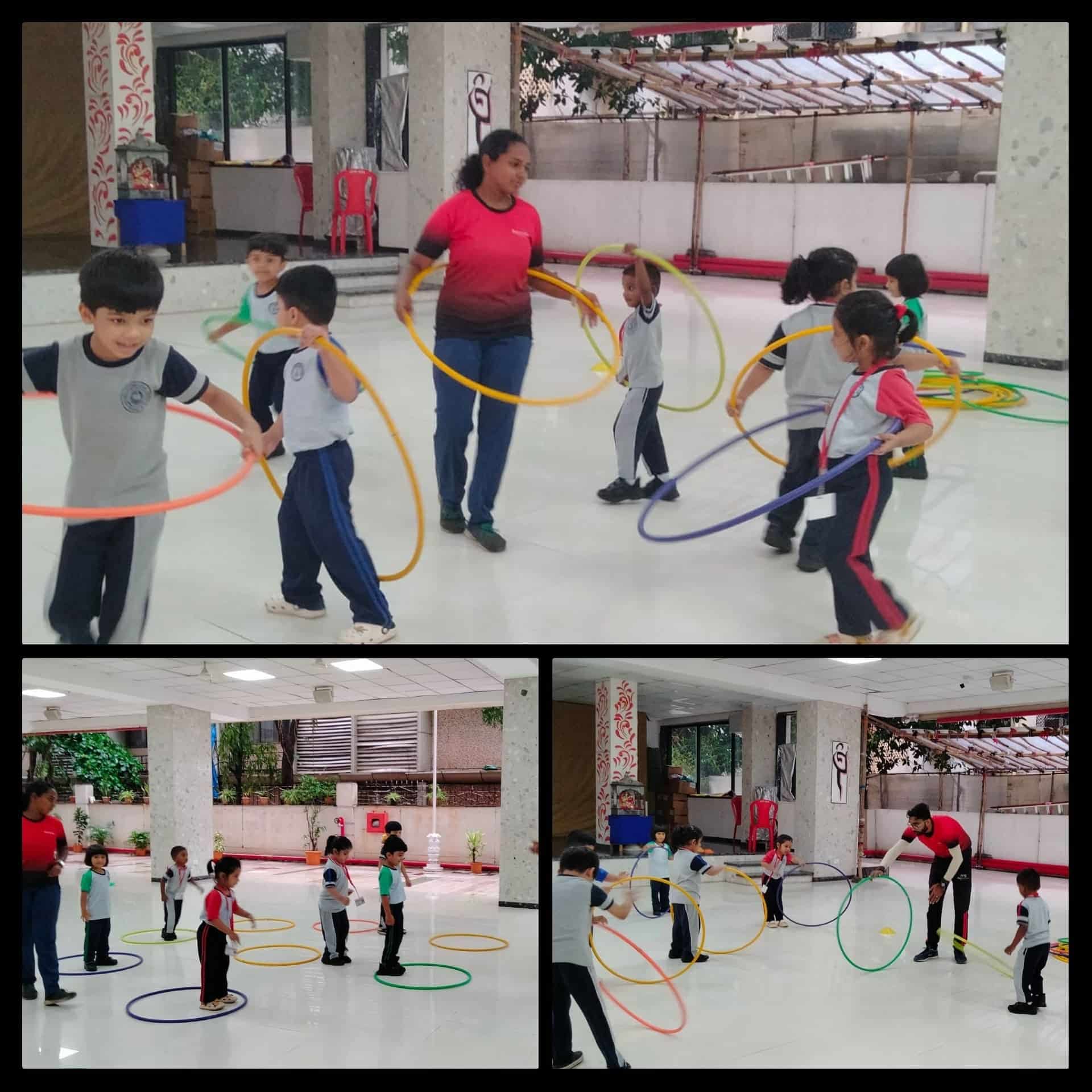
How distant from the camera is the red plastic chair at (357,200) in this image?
12695mm

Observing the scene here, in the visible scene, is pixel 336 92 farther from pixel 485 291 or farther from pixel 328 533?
pixel 328 533

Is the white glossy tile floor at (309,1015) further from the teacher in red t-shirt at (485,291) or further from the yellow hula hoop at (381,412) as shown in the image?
the teacher in red t-shirt at (485,291)

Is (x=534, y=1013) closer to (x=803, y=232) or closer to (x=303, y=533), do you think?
(x=303, y=533)

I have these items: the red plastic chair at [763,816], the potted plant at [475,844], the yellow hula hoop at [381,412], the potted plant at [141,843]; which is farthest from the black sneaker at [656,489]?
the potted plant at [141,843]

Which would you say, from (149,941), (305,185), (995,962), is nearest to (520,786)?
(149,941)

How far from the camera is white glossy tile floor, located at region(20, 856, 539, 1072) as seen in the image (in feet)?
14.3

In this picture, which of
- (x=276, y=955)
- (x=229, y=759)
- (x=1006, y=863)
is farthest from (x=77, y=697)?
(x=1006, y=863)

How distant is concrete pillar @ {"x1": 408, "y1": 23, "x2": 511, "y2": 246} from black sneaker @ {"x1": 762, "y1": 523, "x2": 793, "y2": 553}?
801cm

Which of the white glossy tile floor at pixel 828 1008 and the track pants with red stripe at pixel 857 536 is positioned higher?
the track pants with red stripe at pixel 857 536

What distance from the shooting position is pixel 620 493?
18.6ft

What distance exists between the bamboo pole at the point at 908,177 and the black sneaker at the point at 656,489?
28.3ft

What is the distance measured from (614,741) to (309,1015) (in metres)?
5.09

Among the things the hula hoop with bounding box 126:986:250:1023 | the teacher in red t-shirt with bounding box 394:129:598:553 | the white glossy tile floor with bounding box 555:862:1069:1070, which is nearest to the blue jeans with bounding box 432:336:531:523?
the teacher in red t-shirt with bounding box 394:129:598:553

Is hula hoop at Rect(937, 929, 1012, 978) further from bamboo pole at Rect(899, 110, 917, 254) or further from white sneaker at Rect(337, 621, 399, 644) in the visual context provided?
bamboo pole at Rect(899, 110, 917, 254)
